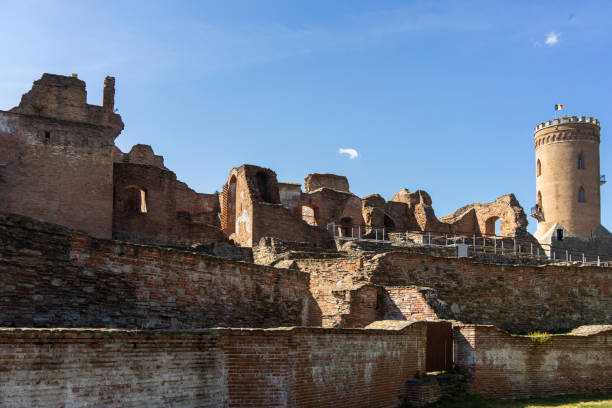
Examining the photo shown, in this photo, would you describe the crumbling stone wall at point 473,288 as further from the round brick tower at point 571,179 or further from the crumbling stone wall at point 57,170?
the round brick tower at point 571,179

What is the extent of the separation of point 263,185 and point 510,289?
36.4 feet

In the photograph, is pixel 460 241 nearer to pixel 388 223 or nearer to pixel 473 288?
pixel 388 223

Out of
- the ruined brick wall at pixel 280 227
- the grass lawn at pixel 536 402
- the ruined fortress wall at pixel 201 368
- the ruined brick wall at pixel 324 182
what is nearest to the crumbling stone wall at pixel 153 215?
the ruined brick wall at pixel 280 227

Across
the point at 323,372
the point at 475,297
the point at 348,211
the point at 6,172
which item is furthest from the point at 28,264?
the point at 348,211

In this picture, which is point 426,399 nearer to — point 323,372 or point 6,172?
point 323,372

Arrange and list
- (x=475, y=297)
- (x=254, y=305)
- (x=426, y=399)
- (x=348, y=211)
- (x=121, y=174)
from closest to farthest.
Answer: (x=426, y=399) < (x=254, y=305) < (x=475, y=297) < (x=121, y=174) < (x=348, y=211)

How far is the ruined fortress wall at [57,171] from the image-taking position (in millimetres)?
19047

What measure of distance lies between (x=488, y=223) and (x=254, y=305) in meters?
28.4

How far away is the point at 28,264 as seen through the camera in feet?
29.4

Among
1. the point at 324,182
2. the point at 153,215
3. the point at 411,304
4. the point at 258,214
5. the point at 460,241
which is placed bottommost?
the point at 411,304

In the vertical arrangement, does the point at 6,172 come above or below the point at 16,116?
below

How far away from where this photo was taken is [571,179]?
4416 centimetres

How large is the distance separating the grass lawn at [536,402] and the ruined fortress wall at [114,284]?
4.09m

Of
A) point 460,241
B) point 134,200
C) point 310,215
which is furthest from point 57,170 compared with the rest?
point 460,241
